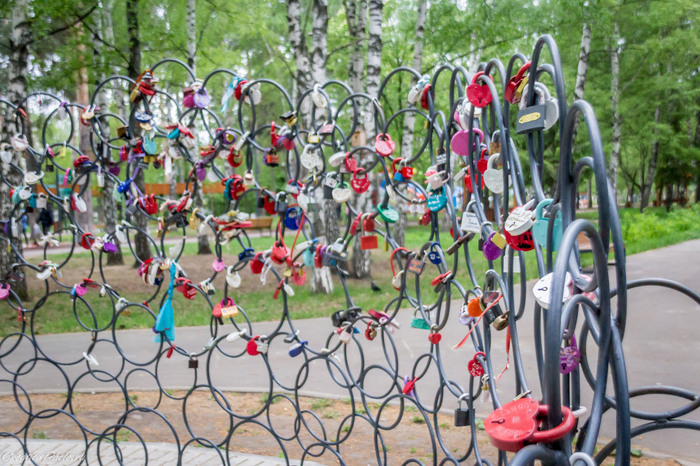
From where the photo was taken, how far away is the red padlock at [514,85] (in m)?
1.22

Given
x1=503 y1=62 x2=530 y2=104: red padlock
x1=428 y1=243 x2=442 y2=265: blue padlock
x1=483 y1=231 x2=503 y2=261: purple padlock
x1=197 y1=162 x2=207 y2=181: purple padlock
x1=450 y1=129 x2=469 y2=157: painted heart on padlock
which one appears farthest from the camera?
x1=197 y1=162 x2=207 y2=181: purple padlock

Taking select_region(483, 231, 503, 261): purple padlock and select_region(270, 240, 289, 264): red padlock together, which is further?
select_region(270, 240, 289, 264): red padlock

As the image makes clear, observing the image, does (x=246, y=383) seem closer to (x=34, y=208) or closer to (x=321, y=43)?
(x=34, y=208)

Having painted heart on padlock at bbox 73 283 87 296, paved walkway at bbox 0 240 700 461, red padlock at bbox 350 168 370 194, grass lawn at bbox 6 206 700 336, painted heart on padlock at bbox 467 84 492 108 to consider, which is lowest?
grass lawn at bbox 6 206 700 336

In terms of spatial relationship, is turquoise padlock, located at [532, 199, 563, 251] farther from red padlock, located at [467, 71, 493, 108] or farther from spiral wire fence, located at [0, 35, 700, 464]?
red padlock, located at [467, 71, 493, 108]

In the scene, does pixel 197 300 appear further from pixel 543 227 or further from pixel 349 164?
pixel 543 227

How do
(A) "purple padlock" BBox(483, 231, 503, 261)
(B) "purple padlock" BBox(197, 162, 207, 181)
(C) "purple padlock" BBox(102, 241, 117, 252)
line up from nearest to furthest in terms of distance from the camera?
(A) "purple padlock" BBox(483, 231, 503, 261), (B) "purple padlock" BBox(197, 162, 207, 181), (C) "purple padlock" BBox(102, 241, 117, 252)

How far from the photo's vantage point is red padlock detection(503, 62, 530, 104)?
3.99 feet

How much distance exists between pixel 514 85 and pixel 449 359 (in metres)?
3.72

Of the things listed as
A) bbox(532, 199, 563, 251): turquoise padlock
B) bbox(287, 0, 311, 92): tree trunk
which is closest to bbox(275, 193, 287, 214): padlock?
bbox(532, 199, 563, 251): turquoise padlock

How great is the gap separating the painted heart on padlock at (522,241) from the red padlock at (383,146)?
76 centimetres

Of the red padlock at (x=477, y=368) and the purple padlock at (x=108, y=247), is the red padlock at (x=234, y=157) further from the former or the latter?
the red padlock at (x=477, y=368)

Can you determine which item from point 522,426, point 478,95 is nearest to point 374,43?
point 478,95

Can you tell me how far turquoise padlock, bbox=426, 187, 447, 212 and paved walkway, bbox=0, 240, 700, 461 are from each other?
2.17m
